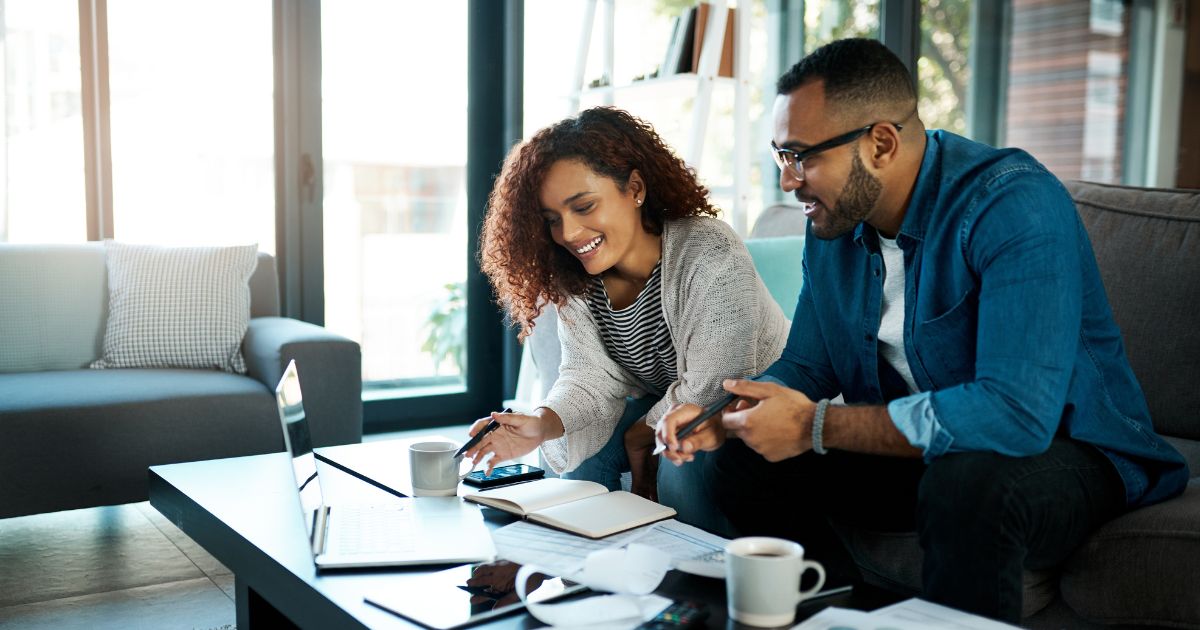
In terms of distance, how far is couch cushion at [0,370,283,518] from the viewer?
7.38ft

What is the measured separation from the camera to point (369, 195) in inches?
148

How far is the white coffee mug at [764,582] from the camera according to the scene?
3.22 ft

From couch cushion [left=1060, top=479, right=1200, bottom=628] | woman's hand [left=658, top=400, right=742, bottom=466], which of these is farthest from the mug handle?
couch cushion [left=1060, top=479, right=1200, bottom=628]

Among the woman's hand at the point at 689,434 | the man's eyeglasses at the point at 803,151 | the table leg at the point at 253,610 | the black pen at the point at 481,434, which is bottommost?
the table leg at the point at 253,610

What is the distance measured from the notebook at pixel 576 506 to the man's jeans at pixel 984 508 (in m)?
0.31

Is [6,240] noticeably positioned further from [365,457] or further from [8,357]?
[365,457]

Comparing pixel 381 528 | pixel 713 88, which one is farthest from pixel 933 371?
pixel 713 88

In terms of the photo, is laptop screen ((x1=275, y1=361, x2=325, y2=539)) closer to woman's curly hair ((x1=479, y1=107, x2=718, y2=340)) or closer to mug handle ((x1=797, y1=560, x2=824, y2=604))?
woman's curly hair ((x1=479, y1=107, x2=718, y2=340))

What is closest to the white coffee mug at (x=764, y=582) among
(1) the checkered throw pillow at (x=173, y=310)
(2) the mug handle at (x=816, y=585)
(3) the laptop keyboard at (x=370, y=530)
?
(2) the mug handle at (x=816, y=585)

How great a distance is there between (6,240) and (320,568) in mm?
2559

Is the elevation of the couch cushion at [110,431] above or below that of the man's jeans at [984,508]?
below

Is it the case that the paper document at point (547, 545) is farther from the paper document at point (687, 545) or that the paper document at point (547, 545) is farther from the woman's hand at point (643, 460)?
the woman's hand at point (643, 460)

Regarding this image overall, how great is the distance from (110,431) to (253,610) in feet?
3.49

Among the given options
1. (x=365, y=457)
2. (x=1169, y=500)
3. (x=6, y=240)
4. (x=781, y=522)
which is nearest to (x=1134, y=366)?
(x=1169, y=500)
